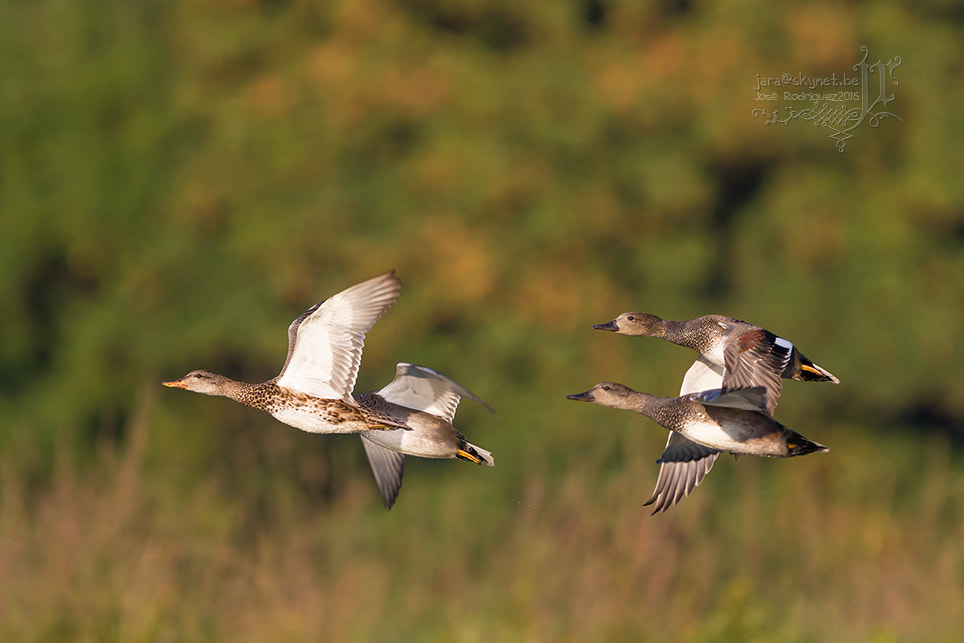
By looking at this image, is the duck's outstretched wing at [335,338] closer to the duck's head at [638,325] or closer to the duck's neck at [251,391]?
the duck's neck at [251,391]

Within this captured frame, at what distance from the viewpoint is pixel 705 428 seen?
350 centimetres

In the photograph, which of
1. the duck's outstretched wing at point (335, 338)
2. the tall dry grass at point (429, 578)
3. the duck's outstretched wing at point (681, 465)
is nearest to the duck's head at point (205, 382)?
the duck's outstretched wing at point (335, 338)

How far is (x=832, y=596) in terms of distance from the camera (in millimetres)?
8648

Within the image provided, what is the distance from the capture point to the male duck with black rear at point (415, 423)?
4.01 m

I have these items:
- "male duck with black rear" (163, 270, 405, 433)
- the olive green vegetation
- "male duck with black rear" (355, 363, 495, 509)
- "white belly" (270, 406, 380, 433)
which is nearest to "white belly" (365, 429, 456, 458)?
"male duck with black rear" (355, 363, 495, 509)

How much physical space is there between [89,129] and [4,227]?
1588mm

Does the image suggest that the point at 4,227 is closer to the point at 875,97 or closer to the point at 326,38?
the point at 326,38

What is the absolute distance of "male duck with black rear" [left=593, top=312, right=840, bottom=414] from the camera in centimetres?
309

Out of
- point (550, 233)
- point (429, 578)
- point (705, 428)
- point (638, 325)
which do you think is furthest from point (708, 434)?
point (550, 233)

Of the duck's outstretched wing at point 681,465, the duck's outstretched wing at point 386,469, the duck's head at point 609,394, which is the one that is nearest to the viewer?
the duck's head at point 609,394

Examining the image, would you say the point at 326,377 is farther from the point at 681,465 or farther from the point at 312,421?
the point at 681,465

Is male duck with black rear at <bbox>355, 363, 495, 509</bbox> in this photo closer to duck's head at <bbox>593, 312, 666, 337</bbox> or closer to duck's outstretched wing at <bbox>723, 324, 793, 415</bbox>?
duck's head at <bbox>593, 312, 666, 337</bbox>

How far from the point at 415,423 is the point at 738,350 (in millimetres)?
1367

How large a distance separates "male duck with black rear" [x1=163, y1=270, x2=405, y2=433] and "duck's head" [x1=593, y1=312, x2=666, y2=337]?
0.66 metres
